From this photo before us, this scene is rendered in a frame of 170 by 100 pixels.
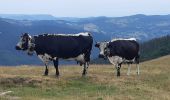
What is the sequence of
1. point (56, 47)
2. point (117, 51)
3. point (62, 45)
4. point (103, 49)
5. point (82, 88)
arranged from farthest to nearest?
point (117, 51), point (103, 49), point (62, 45), point (56, 47), point (82, 88)

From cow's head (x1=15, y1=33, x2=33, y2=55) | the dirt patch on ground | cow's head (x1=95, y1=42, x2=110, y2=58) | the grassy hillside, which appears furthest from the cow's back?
the dirt patch on ground

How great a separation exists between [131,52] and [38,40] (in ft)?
22.5

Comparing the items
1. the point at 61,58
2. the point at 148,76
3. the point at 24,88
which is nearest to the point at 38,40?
the point at 61,58

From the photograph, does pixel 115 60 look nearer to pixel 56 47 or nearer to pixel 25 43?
pixel 56 47

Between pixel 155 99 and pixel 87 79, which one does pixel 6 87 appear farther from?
pixel 155 99

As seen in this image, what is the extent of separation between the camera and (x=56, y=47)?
30.0 m

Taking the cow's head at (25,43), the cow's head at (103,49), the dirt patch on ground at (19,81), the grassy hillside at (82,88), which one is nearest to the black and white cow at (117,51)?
the cow's head at (103,49)

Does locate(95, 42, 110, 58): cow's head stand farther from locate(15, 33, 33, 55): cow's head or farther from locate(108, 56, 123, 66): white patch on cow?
locate(15, 33, 33, 55): cow's head

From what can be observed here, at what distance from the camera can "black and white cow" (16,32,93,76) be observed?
1180 inches

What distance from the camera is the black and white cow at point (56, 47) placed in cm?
2997

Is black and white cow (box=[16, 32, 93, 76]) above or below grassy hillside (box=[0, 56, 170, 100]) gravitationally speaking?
above

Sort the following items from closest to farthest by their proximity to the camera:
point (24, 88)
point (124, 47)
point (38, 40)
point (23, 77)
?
point (24, 88) < point (23, 77) < point (38, 40) < point (124, 47)

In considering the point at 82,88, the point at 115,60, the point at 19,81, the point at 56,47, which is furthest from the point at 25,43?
the point at 115,60

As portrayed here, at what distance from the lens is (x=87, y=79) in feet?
95.1
